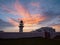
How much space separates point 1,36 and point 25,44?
1.84m

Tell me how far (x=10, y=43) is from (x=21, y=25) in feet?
10.5

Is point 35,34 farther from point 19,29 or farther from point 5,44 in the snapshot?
point 5,44

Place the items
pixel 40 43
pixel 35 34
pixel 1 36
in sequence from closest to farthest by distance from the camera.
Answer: pixel 40 43, pixel 1 36, pixel 35 34

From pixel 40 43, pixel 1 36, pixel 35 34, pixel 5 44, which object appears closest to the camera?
pixel 5 44

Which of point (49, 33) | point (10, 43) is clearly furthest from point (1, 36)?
point (49, 33)

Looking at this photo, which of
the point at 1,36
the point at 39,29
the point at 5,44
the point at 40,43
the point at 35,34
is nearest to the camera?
the point at 5,44

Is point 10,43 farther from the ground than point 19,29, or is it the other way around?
point 19,29

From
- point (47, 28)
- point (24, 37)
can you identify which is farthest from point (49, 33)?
point (24, 37)

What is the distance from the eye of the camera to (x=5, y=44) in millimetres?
7426

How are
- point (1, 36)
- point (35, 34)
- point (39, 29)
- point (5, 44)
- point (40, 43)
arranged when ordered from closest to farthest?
point (5, 44) < point (40, 43) < point (1, 36) < point (35, 34) < point (39, 29)

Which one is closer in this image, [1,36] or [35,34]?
[1,36]

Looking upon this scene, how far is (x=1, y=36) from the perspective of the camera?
28.5ft

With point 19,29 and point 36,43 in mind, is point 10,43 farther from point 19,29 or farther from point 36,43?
point 19,29

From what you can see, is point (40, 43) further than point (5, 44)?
Yes
